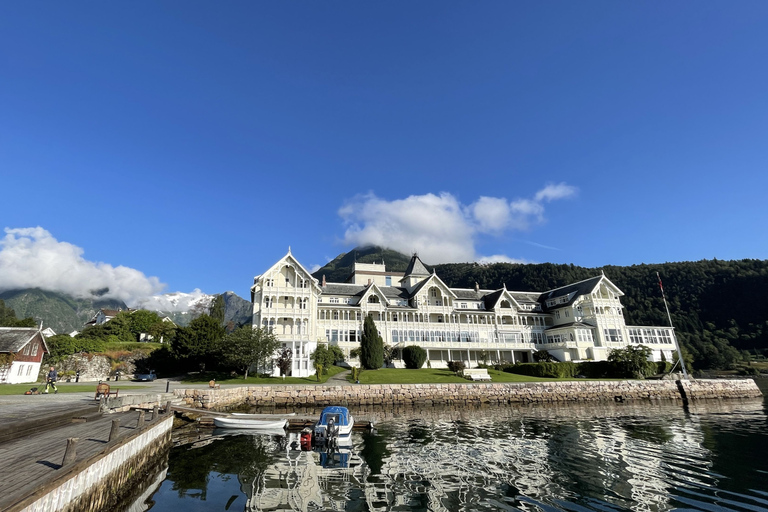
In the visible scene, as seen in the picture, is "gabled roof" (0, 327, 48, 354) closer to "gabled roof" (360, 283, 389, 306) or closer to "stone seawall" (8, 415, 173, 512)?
"stone seawall" (8, 415, 173, 512)

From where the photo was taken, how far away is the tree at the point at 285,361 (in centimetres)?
4853

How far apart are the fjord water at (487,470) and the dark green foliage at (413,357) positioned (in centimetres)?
2986

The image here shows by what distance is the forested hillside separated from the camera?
11550 centimetres

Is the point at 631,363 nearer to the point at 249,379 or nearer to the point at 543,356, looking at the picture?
the point at 543,356

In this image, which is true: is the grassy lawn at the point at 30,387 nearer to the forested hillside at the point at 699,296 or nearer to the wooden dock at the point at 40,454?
the wooden dock at the point at 40,454

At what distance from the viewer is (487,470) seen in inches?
659

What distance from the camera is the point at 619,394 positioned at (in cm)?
4675

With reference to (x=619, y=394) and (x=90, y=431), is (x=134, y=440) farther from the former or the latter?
(x=619, y=394)

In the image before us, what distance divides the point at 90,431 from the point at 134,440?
2.95 metres

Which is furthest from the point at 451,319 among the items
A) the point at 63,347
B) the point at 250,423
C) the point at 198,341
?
A: the point at 63,347

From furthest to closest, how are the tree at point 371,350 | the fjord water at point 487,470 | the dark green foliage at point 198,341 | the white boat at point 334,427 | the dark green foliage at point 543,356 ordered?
1. the dark green foliage at point 543,356
2. the tree at point 371,350
3. the dark green foliage at point 198,341
4. the white boat at point 334,427
5. the fjord water at point 487,470

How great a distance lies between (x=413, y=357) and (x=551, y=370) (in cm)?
1964

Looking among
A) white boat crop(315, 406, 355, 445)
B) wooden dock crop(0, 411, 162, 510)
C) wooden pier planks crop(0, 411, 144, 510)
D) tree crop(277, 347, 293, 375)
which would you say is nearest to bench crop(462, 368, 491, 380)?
tree crop(277, 347, 293, 375)

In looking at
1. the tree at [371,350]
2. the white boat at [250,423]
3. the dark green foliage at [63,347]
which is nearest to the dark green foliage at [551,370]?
the tree at [371,350]
